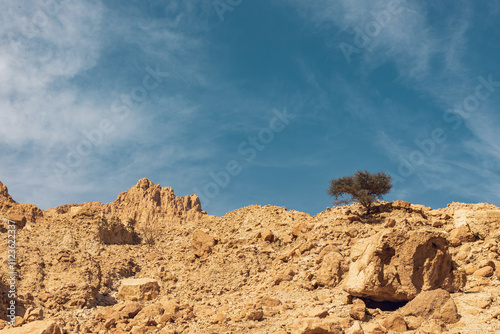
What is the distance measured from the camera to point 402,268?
14.5m

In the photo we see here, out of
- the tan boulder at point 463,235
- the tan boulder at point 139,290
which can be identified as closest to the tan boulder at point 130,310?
the tan boulder at point 139,290

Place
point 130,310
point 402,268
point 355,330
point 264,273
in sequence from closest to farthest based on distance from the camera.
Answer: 1. point 355,330
2. point 402,268
3. point 130,310
4. point 264,273

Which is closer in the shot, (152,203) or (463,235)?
(463,235)

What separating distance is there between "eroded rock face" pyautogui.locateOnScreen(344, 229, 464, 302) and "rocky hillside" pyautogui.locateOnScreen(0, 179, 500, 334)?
38 millimetres

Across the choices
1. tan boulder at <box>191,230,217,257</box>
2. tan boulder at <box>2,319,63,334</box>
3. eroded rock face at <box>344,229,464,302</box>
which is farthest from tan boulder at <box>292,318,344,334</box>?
tan boulder at <box>191,230,217,257</box>

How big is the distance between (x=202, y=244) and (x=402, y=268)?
1591 cm

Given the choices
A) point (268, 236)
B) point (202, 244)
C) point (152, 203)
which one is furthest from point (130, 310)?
point (152, 203)

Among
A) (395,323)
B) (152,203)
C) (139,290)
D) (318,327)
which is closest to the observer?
(318,327)

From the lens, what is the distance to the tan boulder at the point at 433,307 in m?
12.7

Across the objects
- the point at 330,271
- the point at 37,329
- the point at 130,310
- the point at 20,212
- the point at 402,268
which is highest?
the point at 20,212

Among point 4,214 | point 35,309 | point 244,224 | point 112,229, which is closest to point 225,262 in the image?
point 244,224

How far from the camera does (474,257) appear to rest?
56.7 ft

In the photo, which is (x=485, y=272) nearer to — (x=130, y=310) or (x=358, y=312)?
(x=358, y=312)

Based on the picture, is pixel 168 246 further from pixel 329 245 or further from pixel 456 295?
pixel 456 295
